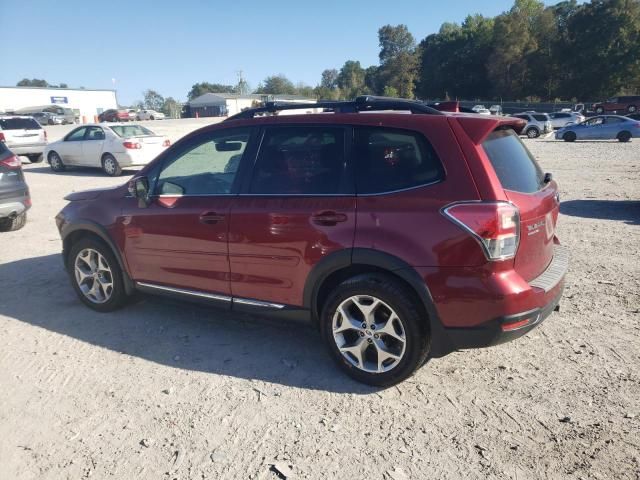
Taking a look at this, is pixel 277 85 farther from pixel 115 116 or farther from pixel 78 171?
pixel 78 171

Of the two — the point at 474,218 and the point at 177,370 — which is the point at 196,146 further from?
the point at 474,218

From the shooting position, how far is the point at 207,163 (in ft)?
14.3

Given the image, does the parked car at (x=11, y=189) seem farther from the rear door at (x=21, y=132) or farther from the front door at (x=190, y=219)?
the rear door at (x=21, y=132)

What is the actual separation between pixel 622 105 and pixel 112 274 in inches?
2101

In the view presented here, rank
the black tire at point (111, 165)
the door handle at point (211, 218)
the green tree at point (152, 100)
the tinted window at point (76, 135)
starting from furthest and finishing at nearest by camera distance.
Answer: the green tree at point (152, 100), the tinted window at point (76, 135), the black tire at point (111, 165), the door handle at point (211, 218)

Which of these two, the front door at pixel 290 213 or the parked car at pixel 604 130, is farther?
the parked car at pixel 604 130

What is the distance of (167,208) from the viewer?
4.07m

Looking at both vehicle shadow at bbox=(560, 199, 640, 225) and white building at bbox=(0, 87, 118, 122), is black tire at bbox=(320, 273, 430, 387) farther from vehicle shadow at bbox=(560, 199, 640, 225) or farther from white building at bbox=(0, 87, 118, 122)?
white building at bbox=(0, 87, 118, 122)

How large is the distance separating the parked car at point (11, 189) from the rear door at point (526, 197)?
24.0 ft

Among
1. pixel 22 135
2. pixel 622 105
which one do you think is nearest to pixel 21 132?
pixel 22 135

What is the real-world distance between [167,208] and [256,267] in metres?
1.02

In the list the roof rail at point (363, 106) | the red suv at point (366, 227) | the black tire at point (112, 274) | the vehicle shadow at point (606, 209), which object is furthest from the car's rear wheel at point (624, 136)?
the black tire at point (112, 274)

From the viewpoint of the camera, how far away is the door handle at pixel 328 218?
3217mm

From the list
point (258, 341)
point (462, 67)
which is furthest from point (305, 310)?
point (462, 67)
